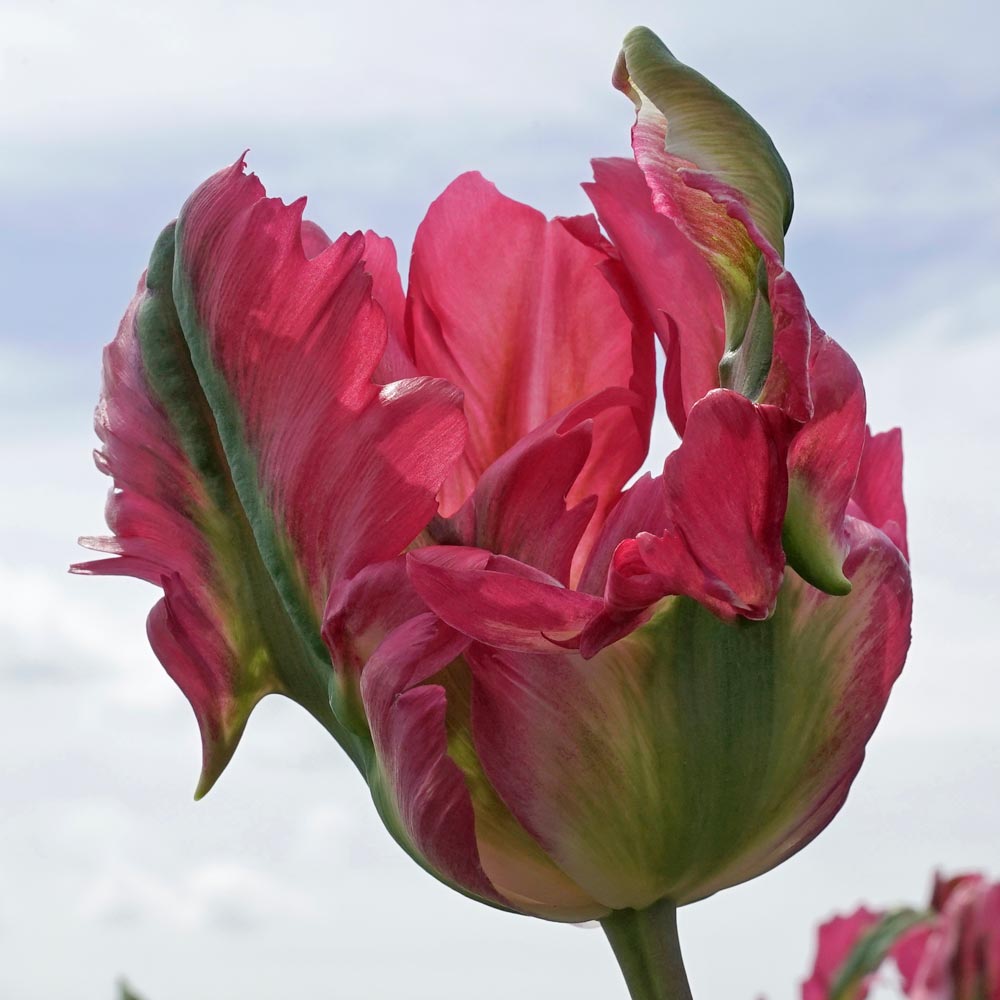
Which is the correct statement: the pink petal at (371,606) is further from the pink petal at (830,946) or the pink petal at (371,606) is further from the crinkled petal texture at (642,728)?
the pink petal at (830,946)

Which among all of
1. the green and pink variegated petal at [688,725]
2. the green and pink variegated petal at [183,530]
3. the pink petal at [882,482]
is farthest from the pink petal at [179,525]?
the pink petal at [882,482]

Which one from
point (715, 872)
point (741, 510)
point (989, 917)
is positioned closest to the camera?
point (989, 917)

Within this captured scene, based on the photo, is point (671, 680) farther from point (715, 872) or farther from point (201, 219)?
point (201, 219)

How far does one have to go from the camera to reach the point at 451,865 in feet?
1.41

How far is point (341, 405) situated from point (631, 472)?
0.15m

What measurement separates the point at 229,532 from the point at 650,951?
19cm

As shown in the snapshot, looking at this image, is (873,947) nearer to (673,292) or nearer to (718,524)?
(718,524)

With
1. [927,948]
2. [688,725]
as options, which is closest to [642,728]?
[688,725]

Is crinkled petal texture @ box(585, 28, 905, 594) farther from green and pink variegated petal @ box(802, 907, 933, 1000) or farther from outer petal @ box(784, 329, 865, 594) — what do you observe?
green and pink variegated petal @ box(802, 907, 933, 1000)

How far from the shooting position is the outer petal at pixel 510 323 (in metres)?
0.52

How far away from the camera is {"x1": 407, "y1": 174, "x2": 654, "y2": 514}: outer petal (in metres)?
0.52

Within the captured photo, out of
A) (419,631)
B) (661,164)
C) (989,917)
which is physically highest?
(661,164)

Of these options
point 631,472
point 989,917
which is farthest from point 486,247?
point 989,917

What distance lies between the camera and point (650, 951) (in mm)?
456
